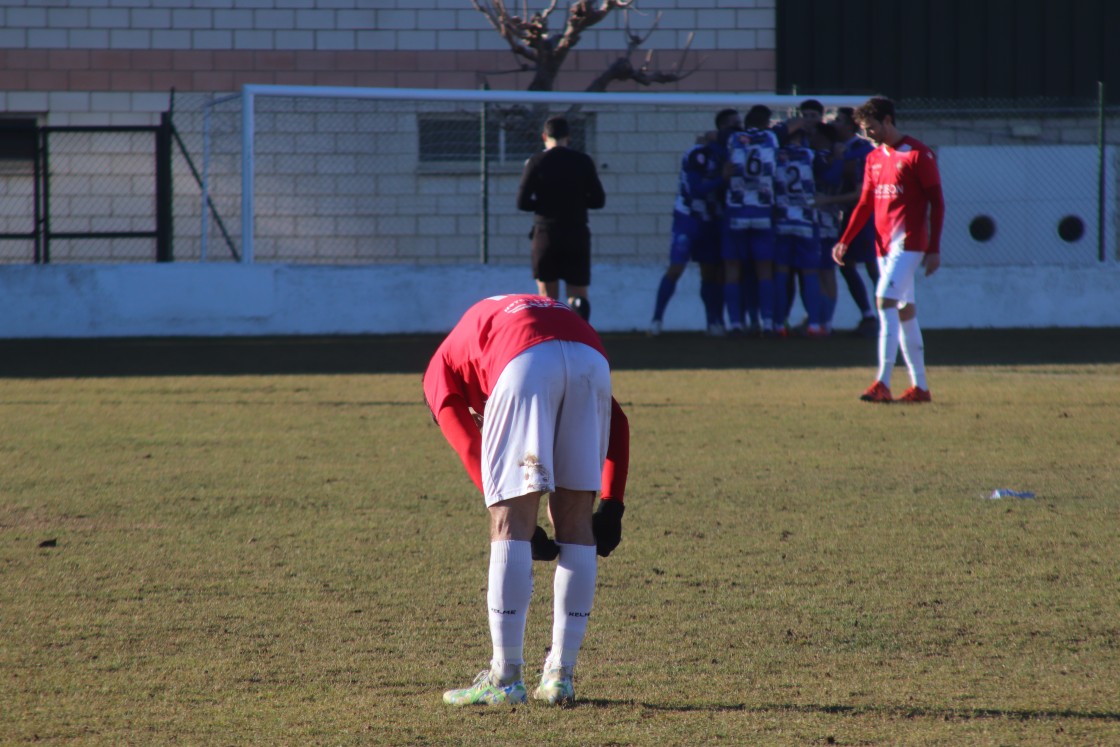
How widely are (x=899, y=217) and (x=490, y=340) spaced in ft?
20.9

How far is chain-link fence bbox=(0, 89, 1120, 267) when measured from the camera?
17.2 metres

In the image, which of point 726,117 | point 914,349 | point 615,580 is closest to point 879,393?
point 914,349

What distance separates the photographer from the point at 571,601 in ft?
12.2

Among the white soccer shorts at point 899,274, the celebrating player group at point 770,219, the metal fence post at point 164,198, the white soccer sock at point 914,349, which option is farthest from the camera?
the metal fence post at point 164,198

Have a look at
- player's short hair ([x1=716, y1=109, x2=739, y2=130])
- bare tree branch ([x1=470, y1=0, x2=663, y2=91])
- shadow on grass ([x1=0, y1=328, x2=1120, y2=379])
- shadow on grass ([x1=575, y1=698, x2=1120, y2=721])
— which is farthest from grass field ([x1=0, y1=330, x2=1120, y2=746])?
bare tree branch ([x1=470, y1=0, x2=663, y2=91])

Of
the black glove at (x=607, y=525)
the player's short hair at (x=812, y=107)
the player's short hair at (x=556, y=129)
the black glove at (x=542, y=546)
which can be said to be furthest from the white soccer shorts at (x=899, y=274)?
the black glove at (x=542, y=546)

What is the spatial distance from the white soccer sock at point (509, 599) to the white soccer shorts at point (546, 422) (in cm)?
14

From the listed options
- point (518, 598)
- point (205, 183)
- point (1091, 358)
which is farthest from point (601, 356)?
point (205, 183)

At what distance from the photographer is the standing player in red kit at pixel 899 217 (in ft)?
30.9

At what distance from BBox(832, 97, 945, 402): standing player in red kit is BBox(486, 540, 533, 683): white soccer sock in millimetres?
6280

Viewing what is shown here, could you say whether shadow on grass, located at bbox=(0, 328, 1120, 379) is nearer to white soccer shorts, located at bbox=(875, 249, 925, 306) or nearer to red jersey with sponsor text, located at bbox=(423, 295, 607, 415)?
white soccer shorts, located at bbox=(875, 249, 925, 306)

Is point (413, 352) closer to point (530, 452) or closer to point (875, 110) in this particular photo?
point (875, 110)

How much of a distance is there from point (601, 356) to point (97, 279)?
12769mm

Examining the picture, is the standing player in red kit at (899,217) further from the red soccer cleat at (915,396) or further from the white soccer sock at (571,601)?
the white soccer sock at (571,601)
